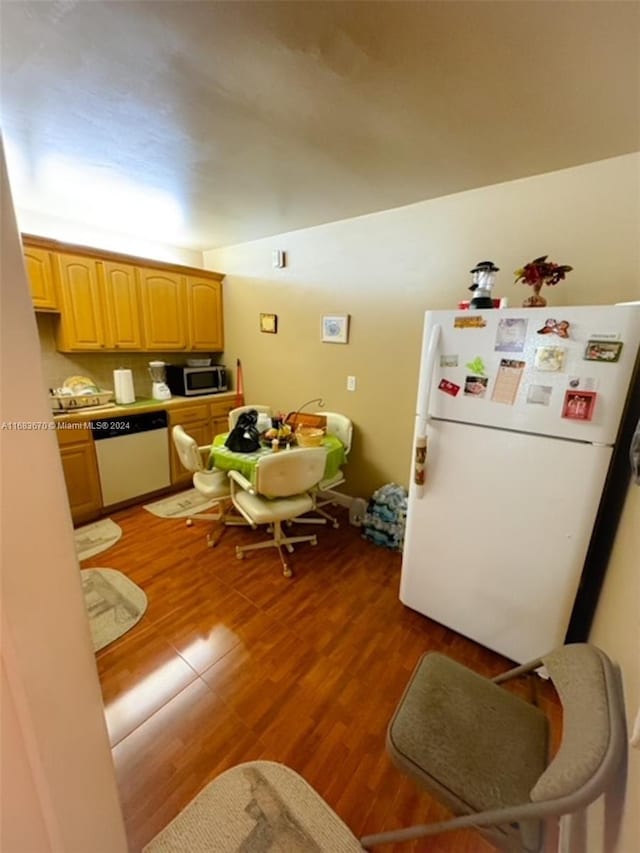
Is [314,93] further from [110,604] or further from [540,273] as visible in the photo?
[110,604]

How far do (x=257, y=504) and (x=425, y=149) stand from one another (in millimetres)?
2159

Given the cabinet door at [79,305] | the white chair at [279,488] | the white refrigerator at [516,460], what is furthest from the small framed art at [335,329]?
the cabinet door at [79,305]

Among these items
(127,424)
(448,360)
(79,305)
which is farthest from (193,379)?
(448,360)

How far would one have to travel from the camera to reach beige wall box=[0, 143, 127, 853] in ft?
1.80

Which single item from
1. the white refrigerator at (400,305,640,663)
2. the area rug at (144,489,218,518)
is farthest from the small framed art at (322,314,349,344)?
the area rug at (144,489,218,518)

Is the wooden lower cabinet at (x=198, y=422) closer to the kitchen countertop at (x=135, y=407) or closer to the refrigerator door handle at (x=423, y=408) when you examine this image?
the kitchen countertop at (x=135, y=407)

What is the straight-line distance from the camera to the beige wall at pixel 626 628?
73 centimetres

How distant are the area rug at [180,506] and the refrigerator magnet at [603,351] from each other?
2.86 meters

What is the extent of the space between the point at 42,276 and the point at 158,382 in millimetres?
1189

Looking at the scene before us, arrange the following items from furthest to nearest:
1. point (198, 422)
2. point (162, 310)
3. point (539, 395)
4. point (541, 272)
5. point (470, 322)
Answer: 1. point (198, 422)
2. point (162, 310)
3. point (541, 272)
4. point (470, 322)
5. point (539, 395)

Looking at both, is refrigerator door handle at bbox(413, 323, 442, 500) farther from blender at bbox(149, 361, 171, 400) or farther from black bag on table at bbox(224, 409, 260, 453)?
blender at bbox(149, 361, 171, 400)

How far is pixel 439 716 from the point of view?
1.06 meters

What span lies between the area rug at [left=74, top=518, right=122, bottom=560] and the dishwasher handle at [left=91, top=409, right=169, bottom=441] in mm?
717

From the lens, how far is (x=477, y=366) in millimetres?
1524
